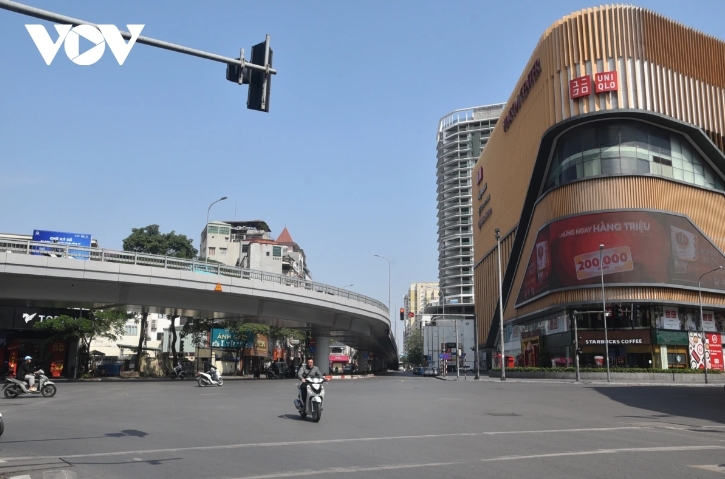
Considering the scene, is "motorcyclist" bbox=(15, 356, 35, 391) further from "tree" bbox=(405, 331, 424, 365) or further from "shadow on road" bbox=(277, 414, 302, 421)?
"tree" bbox=(405, 331, 424, 365)

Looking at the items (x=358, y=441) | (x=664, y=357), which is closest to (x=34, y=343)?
(x=358, y=441)

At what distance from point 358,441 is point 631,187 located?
46.0 metres

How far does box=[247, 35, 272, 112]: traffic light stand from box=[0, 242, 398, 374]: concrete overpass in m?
26.6

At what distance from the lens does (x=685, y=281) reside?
5122 cm

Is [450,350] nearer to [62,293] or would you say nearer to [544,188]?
[544,188]

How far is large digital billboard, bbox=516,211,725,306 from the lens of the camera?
50.4 m

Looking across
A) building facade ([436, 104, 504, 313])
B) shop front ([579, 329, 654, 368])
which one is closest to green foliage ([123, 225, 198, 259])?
shop front ([579, 329, 654, 368])

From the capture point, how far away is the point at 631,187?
51.6 meters

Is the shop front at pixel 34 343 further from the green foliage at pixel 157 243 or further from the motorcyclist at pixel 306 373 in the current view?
the motorcyclist at pixel 306 373

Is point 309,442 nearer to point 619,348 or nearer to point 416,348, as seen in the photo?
point 619,348

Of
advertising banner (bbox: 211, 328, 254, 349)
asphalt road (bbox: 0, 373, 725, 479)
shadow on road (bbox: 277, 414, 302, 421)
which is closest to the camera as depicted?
asphalt road (bbox: 0, 373, 725, 479)

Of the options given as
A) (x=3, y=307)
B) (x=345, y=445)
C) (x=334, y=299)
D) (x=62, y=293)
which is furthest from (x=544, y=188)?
(x=345, y=445)

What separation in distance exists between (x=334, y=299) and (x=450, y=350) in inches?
2866

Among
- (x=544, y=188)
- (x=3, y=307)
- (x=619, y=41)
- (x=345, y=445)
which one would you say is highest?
(x=619, y=41)
